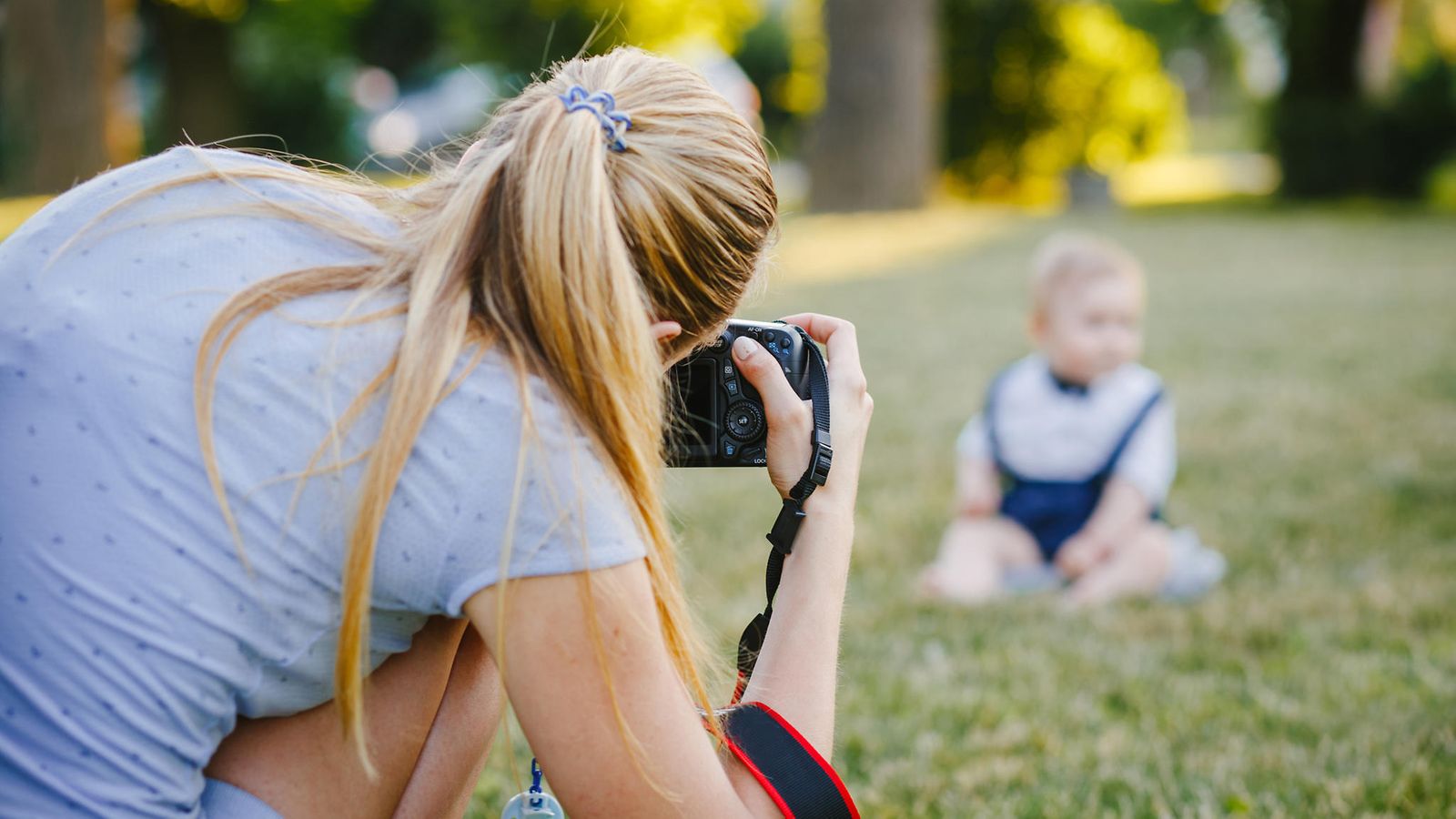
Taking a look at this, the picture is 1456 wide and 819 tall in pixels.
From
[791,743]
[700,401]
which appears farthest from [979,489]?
[791,743]

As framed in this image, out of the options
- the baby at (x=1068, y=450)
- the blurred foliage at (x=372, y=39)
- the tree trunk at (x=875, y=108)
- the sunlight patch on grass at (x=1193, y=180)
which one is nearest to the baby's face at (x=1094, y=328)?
the baby at (x=1068, y=450)

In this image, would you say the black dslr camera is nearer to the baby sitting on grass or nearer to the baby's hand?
the baby sitting on grass

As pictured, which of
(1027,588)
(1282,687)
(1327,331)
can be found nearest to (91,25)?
(1327,331)

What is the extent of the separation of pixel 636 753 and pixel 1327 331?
780 centimetres

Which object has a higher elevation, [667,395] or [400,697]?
[667,395]

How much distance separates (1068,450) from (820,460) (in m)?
2.48

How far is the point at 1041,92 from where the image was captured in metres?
19.5

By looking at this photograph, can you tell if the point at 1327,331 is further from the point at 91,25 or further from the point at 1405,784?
the point at 91,25

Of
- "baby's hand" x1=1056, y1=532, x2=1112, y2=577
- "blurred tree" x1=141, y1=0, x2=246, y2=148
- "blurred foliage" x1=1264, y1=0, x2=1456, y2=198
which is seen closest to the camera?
"baby's hand" x1=1056, y1=532, x2=1112, y2=577

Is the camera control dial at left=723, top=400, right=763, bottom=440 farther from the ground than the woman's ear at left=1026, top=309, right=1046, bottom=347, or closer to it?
farther from the ground

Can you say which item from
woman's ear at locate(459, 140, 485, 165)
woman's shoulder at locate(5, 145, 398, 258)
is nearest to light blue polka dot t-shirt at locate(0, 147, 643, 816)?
woman's shoulder at locate(5, 145, 398, 258)

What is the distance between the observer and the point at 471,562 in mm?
1247

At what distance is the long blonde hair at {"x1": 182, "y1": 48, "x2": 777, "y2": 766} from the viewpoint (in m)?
1.27

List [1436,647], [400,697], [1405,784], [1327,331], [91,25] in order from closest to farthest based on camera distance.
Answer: [400,697], [1405,784], [1436,647], [1327,331], [91,25]
